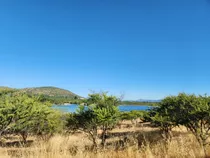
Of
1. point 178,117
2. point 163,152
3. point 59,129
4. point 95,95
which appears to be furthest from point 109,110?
point 59,129

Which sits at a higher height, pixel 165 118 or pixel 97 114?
pixel 97 114

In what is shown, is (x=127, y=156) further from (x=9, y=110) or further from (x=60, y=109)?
(x=60, y=109)

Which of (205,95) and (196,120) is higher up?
(205,95)

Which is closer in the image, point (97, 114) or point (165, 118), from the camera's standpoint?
point (97, 114)

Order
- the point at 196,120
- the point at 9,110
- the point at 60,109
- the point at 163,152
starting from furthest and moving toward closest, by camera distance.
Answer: the point at 60,109, the point at 196,120, the point at 9,110, the point at 163,152

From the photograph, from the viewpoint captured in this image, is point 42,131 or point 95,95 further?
point 42,131

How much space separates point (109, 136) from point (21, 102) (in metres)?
15.1

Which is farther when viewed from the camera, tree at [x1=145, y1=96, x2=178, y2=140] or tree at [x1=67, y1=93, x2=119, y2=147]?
tree at [x1=67, y1=93, x2=119, y2=147]

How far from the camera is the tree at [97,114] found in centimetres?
1298

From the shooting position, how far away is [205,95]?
40.0 feet

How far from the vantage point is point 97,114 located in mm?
12609

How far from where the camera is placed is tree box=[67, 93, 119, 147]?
511 inches

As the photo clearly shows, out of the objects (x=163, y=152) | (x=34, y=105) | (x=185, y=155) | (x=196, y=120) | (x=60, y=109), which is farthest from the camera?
(x=60, y=109)

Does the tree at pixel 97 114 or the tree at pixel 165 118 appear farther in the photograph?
the tree at pixel 97 114
